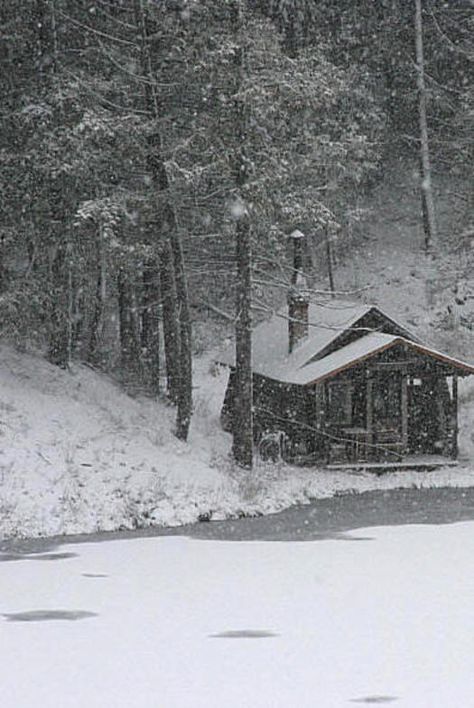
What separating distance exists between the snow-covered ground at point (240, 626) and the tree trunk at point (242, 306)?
960cm

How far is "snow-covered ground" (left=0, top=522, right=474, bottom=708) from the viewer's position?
1108 centimetres

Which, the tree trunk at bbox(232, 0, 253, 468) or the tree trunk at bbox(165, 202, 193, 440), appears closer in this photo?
the tree trunk at bbox(232, 0, 253, 468)

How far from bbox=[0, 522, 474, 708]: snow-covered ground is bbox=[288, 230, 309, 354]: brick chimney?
1348 centimetres

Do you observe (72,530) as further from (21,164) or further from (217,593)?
(21,164)

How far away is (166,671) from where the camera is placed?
11859 mm

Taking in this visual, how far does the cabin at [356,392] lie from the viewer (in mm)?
33750

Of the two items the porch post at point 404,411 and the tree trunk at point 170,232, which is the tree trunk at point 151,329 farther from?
the porch post at point 404,411

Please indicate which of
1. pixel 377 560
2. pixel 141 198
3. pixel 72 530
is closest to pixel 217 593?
pixel 377 560

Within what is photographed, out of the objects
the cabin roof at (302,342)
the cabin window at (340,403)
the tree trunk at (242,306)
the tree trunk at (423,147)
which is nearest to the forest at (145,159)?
the tree trunk at (242,306)

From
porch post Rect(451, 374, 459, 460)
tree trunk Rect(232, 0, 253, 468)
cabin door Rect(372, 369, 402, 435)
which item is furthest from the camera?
cabin door Rect(372, 369, 402, 435)

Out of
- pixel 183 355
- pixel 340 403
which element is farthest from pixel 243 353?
pixel 340 403

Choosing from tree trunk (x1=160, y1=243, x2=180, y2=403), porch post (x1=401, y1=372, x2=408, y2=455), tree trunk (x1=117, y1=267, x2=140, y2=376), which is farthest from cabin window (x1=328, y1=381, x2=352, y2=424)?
tree trunk (x1=117, y1=267, x2=140, y2=376)

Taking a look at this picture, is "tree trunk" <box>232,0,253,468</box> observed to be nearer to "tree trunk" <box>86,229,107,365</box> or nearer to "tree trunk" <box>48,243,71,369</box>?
"tree trunk" <box>48,243,71,369</box>

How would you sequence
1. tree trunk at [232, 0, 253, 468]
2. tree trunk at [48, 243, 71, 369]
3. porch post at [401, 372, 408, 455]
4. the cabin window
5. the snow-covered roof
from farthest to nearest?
the cabin window
porch post at [401, 372, 408, 455]
the snow-covered roof
tree trunk at [48, 243, 71, 369]
tree trunk at [232, 0, 253, 468]
